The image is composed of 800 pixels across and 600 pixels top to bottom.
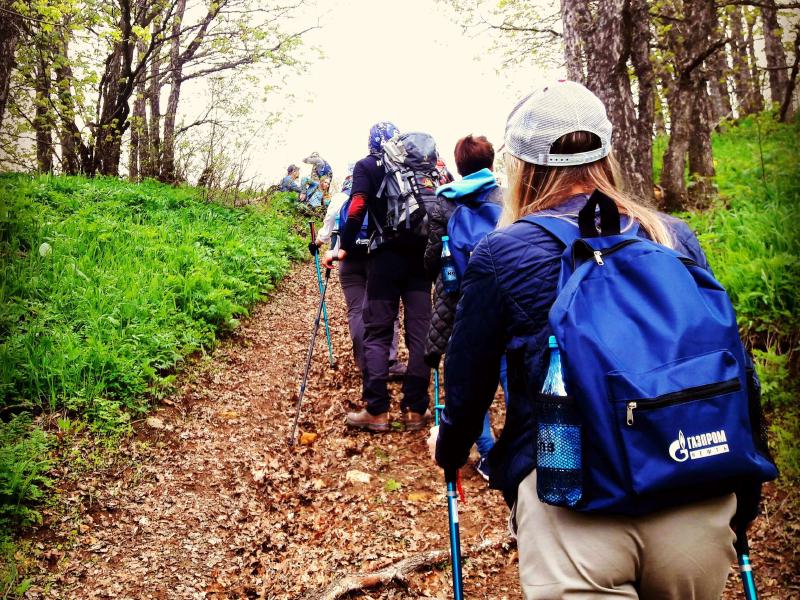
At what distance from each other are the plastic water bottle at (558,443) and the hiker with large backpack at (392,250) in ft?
12.2

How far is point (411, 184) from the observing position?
503cm

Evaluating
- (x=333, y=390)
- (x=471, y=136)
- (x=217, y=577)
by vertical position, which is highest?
(x=471, y=136)

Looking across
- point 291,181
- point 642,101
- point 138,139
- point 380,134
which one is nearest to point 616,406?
point 380,134

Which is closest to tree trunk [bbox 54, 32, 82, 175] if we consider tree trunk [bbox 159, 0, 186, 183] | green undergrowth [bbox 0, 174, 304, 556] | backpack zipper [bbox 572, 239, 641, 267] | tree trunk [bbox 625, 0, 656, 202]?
green undergrowth [bbox 0, 174, 304, 556]

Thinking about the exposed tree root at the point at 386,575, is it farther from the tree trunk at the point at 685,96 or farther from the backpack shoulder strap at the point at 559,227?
the tree trunk at the point at 685,96

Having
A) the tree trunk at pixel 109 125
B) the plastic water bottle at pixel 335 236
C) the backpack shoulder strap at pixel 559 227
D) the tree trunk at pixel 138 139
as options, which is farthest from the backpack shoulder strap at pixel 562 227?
the tree trunk at pixel 138 139

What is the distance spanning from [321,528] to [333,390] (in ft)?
8.86

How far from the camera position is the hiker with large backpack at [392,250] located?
504 cm

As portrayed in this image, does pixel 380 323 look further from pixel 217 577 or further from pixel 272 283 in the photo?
pixel 272 283

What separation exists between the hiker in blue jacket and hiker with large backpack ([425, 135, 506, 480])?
168 centimetres

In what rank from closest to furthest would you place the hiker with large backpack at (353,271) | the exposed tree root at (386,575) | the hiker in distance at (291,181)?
the exposed tree root at (386,575) → the hiker with large backpack at (353,271) → the hiker in distance at (291,181)

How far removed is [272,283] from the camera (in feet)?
33.2

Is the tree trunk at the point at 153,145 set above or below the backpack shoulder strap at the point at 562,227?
above

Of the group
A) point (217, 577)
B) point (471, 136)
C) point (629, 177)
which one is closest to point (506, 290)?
point (471, 136)
